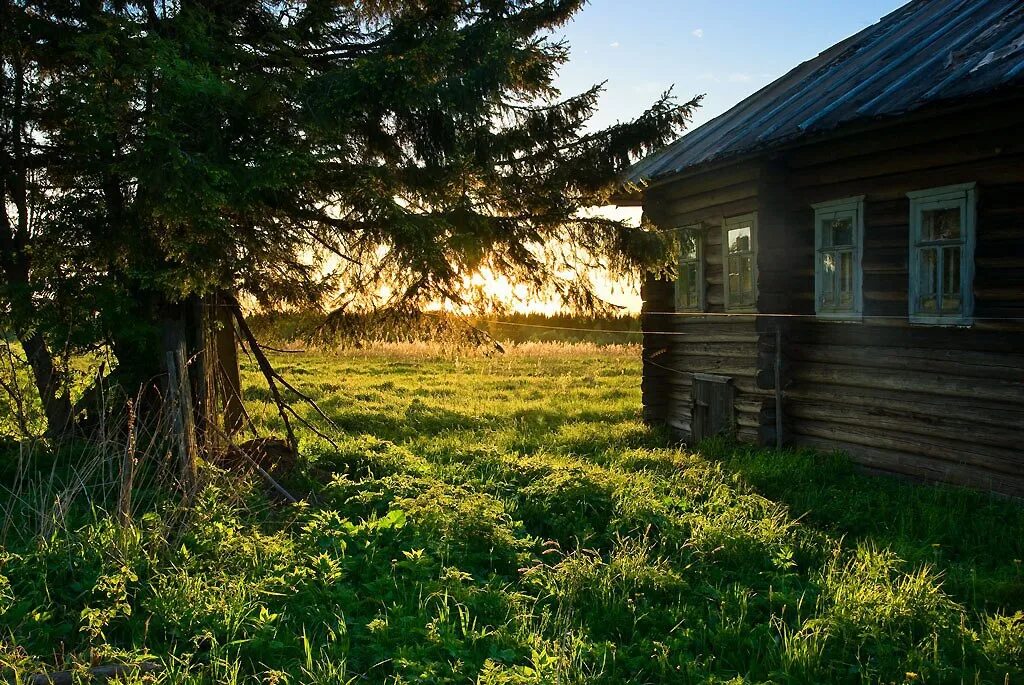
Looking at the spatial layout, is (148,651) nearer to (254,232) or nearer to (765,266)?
(254,232)

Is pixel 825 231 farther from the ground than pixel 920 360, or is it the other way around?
pixel 825 231

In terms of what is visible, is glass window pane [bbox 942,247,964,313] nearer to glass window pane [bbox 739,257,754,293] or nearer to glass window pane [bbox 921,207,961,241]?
glass window pane [bbox 921,207,961,241]

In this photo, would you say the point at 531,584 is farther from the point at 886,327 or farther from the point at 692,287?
the point at 692,287

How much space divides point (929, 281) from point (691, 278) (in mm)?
4620

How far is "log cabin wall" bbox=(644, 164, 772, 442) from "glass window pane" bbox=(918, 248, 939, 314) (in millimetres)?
2452

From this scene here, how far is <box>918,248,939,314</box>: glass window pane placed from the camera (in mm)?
8969

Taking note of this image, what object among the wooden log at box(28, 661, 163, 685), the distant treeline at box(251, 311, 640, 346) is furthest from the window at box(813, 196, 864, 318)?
the wooden log at box(28, 661, 163, 685)

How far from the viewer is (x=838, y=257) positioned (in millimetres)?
10234

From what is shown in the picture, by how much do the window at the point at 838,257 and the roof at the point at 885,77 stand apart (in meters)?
1.24

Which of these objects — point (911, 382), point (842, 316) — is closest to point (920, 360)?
point (911, 382)

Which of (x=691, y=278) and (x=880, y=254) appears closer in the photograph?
(x=880, y=254)

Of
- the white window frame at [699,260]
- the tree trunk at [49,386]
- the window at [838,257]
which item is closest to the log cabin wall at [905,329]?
the window at [838,257]

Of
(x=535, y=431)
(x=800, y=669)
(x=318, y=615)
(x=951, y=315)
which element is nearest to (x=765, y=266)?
(x=951, y=315)

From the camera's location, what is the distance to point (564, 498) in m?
7.29
